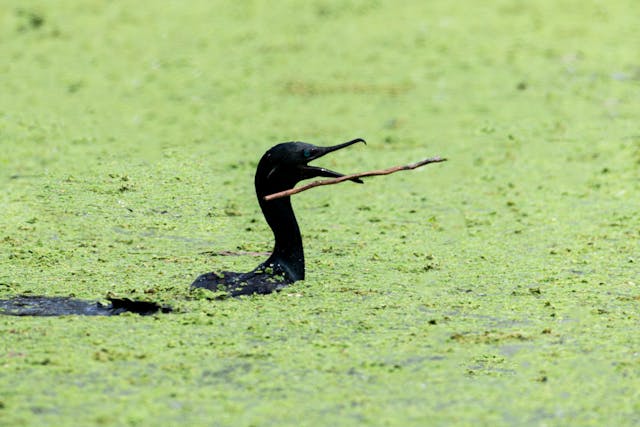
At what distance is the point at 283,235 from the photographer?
5879mm

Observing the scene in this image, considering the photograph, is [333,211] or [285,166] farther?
[333,211]

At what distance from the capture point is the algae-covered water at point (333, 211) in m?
4.52

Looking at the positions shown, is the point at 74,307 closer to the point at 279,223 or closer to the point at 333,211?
the point at 279,223

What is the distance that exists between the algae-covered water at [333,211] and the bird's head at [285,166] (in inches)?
20.4

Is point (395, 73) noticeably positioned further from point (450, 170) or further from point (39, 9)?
point (39, 9)

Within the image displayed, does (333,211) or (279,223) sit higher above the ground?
(279,223)

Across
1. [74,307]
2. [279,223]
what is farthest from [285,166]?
[74,307]

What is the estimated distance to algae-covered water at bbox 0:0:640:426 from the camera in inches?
178

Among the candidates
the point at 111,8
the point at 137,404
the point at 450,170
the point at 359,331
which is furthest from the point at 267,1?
the point at 137,404

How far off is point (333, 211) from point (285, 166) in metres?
1.86

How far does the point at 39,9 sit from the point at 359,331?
27.6ft

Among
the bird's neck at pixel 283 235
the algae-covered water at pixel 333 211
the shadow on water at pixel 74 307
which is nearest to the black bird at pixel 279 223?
the bird's neck at pixel 283 235

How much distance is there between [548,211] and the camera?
7.58 m

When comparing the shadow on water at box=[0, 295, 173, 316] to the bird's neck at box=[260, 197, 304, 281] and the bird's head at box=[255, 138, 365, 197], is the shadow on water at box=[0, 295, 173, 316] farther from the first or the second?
the bird's head at box=[255, 138, 365, 197]
